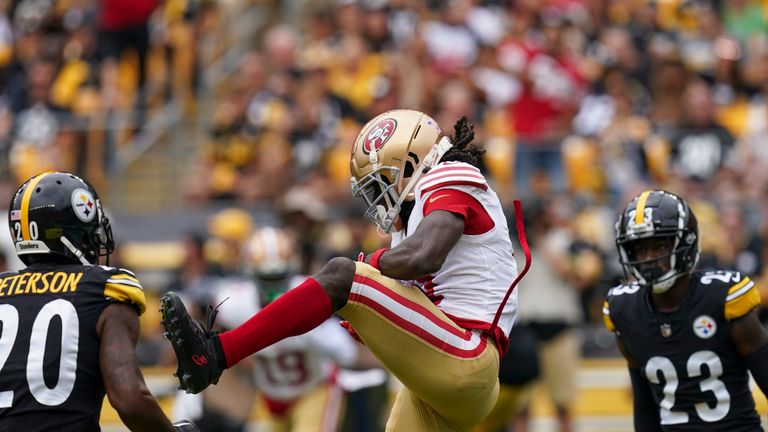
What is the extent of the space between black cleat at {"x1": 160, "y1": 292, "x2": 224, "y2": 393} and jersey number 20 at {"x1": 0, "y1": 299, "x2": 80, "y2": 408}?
352 mm

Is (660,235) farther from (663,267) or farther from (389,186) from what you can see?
(389,186)

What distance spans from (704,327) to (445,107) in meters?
6.80

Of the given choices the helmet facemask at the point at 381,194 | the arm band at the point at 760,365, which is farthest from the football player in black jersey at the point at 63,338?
the arm band at the point at 760,365

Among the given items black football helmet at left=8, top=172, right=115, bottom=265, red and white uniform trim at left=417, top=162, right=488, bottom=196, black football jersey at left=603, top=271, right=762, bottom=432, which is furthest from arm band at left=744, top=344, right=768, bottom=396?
black football helmet at left=8, top=172, right=115, bottom=265

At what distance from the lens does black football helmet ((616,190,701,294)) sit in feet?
19.7

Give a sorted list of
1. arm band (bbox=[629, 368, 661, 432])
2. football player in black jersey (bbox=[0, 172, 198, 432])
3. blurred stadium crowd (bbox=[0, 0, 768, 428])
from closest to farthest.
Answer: football player in black jersey (bbox=[0, 172, 198, 432])
arm band (bbox=[629, 368, 661, 432])
blurred stadium crowd (bbox=[0, 0, 768, 428])

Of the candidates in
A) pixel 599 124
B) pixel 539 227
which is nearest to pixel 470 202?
pixel 539 227

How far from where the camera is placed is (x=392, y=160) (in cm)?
575

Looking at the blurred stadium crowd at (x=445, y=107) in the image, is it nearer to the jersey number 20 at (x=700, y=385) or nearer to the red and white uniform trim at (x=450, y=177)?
the jersey number 20 at (x=700, y=385)

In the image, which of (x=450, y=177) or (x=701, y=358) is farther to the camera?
(x=701, y=358)

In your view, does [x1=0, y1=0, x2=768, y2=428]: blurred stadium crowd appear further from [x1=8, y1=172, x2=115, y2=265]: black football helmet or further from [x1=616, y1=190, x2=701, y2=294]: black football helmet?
[x1=8, y1=172, x2=115, y2=265]: black football helmet

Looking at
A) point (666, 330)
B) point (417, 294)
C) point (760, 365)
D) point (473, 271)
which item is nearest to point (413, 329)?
point (417, 294)

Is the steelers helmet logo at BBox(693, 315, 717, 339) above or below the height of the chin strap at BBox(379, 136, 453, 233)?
below

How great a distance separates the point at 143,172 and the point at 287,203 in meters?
3.78
